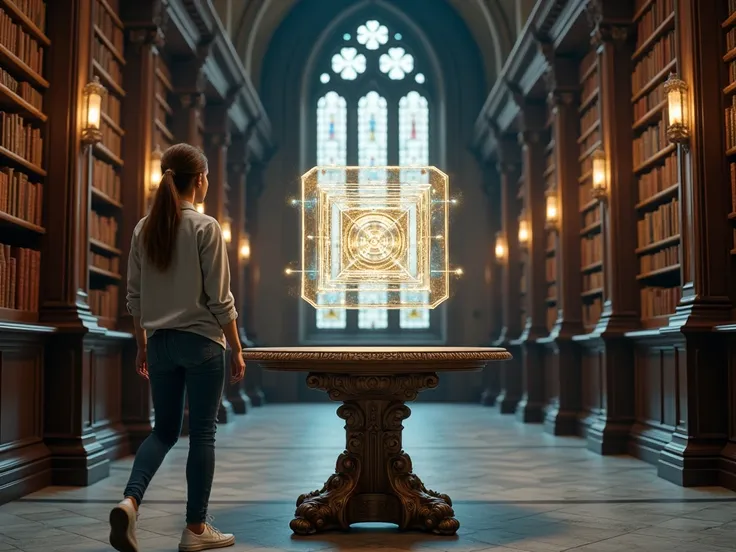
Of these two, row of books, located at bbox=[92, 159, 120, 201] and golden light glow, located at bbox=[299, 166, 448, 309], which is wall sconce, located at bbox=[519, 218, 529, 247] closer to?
row of books, located at bbox=[92, 159, 120, 201]

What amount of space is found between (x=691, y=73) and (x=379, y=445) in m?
3.00

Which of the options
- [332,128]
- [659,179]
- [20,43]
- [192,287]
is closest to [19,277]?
[20,43]

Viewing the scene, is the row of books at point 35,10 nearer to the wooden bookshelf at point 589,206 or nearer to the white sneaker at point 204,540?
the white sneaker at point 204,540

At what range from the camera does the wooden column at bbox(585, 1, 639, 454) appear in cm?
677

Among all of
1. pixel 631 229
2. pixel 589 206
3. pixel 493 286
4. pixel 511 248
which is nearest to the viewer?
pixel 631 229

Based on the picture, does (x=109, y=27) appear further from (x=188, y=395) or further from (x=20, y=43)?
(x=188, y=395)

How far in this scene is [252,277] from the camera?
12.9m

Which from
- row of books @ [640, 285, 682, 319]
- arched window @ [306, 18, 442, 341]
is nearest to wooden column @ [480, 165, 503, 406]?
arched window @ [306, 18, 442, 341]

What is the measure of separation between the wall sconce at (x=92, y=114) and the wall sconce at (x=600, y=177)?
3.61m

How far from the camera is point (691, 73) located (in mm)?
5340

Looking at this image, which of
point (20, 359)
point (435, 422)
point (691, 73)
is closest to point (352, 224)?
point (20, 359)

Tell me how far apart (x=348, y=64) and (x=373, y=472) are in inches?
432

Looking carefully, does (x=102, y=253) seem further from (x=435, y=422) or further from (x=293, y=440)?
(x=435, y=422)

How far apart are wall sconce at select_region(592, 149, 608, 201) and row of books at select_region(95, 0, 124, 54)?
12.1ft
